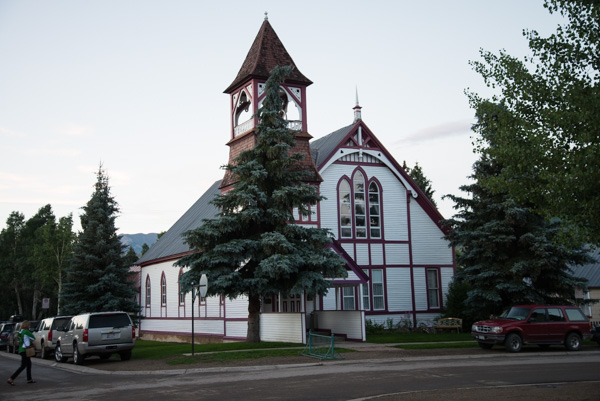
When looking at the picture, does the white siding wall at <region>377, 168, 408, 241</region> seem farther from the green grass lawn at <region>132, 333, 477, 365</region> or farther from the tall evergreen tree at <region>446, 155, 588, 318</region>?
the green grass lawn at <region>132, 333, 477, 365</region>

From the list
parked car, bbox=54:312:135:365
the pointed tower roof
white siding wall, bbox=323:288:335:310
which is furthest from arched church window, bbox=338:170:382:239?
parked car, bbox=54:312:135:365

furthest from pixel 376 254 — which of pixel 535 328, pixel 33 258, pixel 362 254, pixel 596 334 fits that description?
pixel 33 258

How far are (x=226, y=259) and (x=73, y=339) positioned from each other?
5.97m

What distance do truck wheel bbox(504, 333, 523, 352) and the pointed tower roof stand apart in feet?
53.7

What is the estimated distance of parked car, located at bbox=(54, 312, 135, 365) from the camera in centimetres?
2036

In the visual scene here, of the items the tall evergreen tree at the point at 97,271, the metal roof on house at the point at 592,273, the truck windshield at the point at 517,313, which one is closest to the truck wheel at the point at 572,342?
the truck windshield at the point at 517,313

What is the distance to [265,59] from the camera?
30.9 metres

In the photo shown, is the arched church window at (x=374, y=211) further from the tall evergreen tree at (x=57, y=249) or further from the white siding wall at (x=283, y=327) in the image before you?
the tall evergreen tree at (x=57, y=249)

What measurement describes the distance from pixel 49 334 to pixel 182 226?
19.3 m

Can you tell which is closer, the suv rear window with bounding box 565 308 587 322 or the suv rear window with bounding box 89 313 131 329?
the suv rear window with bounding box 89 313 131 329

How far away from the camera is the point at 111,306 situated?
33500 mm

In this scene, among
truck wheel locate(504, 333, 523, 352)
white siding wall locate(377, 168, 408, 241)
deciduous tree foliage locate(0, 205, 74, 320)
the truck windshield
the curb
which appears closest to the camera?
the curb

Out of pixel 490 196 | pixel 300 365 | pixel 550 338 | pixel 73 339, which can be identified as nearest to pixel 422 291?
pixel 490 196

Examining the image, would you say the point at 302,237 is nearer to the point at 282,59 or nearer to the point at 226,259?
the point at 226,259
